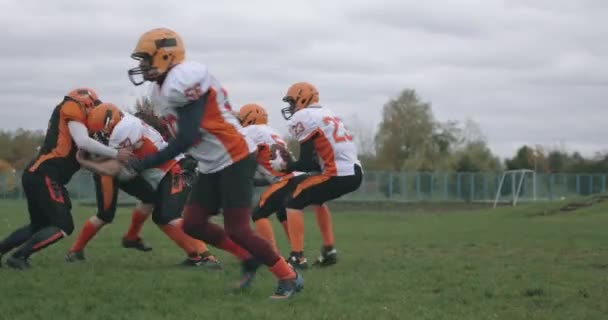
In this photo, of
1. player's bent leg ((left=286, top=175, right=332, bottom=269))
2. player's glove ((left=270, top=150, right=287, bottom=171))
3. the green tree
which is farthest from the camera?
the green tree

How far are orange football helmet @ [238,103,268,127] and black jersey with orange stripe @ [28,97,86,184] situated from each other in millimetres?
2274

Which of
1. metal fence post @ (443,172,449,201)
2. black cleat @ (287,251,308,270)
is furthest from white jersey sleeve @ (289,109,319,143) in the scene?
metal fence post @ (443,172,449,201)

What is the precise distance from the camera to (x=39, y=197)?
9.53 meters

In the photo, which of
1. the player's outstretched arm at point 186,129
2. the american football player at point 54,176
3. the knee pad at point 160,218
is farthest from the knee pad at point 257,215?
the player's outstretched arm at point 186,129

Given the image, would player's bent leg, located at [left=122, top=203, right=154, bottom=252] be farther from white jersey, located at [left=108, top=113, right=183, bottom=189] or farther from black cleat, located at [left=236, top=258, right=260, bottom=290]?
black cleat, located at [left=236, top=258, right=260, bottom=290]

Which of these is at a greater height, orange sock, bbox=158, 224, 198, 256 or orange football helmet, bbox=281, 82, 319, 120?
orange football helmet, bbox=281, 82, 319, 120

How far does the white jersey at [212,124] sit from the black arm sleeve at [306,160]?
108 inches

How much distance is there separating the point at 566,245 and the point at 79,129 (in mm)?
8150

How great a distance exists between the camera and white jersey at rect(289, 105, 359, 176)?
33.0 feet

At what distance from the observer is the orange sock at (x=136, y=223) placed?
10.7 meters

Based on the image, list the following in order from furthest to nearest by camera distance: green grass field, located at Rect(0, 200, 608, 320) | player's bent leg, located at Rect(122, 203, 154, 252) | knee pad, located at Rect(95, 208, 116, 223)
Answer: player's bent leg, located at Rect(122, 203, 154, 252), knee pad, located at Rect(95, 208, 116, 223), green grass field, located at Rect(0, 200, 608, 320)

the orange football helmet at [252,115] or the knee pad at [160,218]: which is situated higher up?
the orange football helmet at [252,115]

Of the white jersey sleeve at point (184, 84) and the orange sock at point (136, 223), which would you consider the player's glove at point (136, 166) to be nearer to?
the white jersey sleeve at point (184, 84)

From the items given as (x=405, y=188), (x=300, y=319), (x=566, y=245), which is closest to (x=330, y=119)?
(x=300, y=319)
